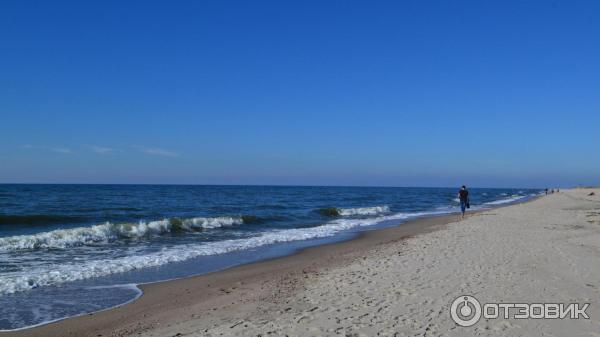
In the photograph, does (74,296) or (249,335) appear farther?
(74,296)

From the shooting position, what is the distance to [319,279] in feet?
29.1

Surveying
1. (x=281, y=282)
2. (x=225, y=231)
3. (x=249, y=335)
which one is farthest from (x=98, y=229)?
(x=249, y=335)

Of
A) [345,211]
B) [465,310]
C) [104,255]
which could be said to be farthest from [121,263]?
[345,211]

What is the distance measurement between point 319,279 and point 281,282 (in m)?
0.82

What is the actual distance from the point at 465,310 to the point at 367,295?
1.64 metres

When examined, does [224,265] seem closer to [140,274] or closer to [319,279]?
[140,274]

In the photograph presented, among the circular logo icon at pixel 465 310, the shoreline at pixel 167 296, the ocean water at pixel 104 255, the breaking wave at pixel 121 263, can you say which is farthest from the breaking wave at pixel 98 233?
the circular logo icon at pixel 465 310

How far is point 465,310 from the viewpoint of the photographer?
20.6ft

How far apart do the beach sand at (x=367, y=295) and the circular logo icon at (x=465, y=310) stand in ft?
0.34

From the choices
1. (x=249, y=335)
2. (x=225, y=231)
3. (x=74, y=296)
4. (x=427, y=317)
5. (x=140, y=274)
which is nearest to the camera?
(x=249, y=335)

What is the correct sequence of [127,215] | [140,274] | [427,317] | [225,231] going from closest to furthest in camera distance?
1. [427,317]
2. [140,274]
3. [225,231]
4. [127,215]
